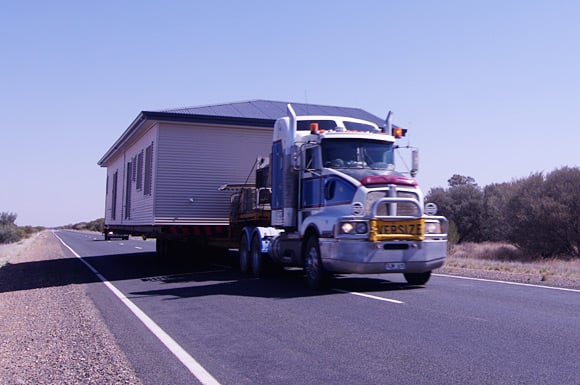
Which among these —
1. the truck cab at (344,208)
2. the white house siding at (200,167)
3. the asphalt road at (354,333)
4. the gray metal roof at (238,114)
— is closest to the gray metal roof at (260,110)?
the gray metal roof at (238,114)

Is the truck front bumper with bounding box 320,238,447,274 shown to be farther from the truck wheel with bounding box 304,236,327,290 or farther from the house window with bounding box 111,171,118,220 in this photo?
the house window with bounding box 111,171,118,220

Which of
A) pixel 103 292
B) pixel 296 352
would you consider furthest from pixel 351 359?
pixel 103 292

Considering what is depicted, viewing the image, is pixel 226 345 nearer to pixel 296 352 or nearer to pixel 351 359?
pixel 296 352

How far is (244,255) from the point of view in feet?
56.5

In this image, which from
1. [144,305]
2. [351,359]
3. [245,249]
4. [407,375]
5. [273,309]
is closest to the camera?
[407,375]

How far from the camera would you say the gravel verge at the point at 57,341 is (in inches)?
272

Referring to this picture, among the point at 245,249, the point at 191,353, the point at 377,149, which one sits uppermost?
the point at 377,149

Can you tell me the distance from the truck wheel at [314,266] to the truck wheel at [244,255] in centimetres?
362

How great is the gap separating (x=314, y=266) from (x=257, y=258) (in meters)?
3.41

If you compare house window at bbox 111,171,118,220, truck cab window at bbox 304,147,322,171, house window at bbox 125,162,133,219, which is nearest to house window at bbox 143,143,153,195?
house window at bbox 125,162,133,219

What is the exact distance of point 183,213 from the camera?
19156 mm

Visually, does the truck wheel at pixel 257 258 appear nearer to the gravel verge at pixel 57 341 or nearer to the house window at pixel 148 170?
the gravel verge at pixel 57 341

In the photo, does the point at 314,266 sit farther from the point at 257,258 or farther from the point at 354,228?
the point at 257,258

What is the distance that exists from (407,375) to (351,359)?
0.87 meters
